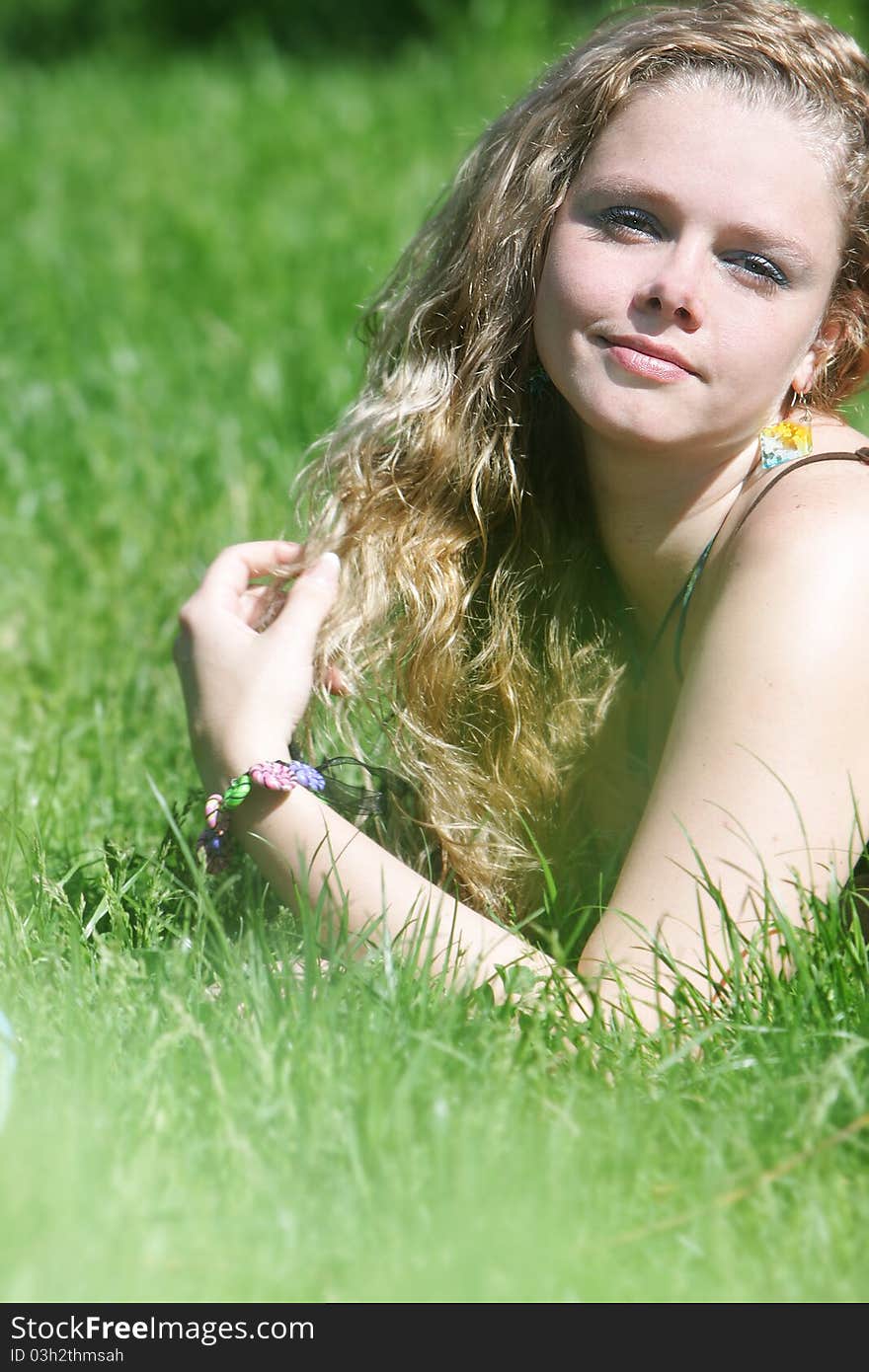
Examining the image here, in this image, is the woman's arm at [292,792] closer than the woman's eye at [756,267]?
Yes

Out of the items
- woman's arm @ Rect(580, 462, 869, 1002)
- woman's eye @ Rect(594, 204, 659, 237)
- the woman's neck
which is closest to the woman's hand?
the woman's neck

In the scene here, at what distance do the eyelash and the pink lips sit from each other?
0.18 meters

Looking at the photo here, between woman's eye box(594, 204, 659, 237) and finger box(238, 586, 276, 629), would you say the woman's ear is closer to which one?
woman's eye box(594, 204, 659, 237)

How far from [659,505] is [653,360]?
12.0 inches

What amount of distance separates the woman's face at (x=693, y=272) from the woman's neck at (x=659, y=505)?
64 mm

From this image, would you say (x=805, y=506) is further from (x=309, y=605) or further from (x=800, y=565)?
(x=309, y=605)

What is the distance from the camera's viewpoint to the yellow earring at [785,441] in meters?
2.49

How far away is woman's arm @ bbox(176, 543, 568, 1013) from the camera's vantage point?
7.50ft

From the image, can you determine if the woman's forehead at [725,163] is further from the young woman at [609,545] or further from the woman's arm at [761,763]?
the woman's arm at [761,763]

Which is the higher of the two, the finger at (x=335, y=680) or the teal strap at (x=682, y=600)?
the teal strap at (x=682, y=600)

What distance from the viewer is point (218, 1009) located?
6.84ft

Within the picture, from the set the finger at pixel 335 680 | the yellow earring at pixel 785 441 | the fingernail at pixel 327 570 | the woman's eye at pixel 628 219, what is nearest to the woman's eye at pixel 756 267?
the woman's eye at pixel 628 219

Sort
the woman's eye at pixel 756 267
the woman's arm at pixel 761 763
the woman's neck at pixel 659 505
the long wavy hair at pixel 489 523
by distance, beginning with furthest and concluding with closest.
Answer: the long wavy hair at pixel 489 523, the woman's neck at pixel 659 505, the woman's eye at pixel 756 267, the woman's arm at pixel 761 763

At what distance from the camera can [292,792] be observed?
2.38 m
